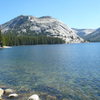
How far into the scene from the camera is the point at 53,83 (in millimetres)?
30812

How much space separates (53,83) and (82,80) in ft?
18.9

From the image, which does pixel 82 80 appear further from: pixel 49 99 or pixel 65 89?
pixel 49 99

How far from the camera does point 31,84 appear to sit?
30609 millimetres

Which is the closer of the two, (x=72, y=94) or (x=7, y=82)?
(x=72, y=94)

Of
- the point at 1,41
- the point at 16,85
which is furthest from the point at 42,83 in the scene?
the point at 1,41

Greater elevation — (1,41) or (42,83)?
(1,41)

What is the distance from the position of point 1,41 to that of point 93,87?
146361 millimetres

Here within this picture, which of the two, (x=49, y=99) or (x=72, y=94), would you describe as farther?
(x=72, y=94)

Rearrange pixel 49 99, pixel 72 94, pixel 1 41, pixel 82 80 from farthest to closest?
pixel 1 41 < pixel 82 80 < pixel 72 94 < pixel 49 99

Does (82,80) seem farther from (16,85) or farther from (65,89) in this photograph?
(16,85)

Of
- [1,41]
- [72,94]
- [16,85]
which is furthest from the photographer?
[1,41]

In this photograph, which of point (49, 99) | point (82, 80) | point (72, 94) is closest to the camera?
point (49, 99)

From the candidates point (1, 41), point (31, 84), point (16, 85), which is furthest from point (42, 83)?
point (1, 41)

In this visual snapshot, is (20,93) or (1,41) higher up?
(1,41)
